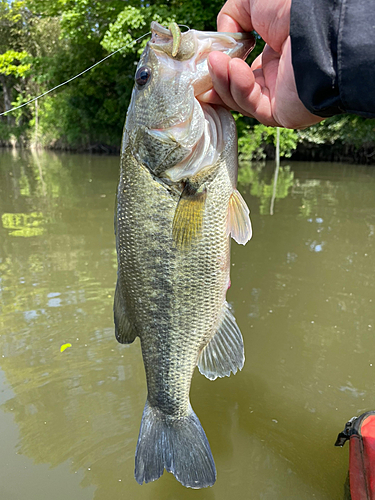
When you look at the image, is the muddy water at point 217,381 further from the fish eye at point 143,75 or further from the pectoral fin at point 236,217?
the fish eye at point 143,75

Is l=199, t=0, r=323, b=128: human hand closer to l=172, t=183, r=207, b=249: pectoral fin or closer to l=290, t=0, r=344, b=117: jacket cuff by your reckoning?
l=290, t=0, r=344, b=117: jacket cuff

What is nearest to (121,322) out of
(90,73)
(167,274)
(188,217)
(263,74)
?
(167,274)

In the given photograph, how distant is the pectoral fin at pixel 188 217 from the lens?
1.75m

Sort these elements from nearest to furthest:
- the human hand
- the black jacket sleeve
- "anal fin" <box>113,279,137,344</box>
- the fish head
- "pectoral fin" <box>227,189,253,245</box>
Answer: the black jacket sleeve < the human hand < the fish head < "pectoral fin" <box>227,189,253,245</box> < "anal fin" <box>113,279,137,344</box>

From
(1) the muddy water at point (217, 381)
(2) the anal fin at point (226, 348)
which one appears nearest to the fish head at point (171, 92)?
(2) the anal fin at point (226, 348)

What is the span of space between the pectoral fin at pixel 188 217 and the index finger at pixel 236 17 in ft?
2.28

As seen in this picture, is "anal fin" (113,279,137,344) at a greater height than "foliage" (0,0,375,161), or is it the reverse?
"foliage" (0,0,375,161)

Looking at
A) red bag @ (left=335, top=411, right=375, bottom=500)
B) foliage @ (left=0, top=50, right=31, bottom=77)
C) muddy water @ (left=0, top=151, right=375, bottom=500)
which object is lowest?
muddy water @ (left=0, top=151, right=375, bottom=500)

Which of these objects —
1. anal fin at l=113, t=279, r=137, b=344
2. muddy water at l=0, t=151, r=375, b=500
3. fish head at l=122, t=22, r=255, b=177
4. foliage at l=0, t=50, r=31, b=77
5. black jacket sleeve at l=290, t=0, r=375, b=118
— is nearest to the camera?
black jacket sleeve at l=290, t=0, r=375, b=118

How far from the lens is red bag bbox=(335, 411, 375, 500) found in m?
2.06

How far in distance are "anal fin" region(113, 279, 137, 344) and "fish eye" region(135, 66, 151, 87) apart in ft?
3.01

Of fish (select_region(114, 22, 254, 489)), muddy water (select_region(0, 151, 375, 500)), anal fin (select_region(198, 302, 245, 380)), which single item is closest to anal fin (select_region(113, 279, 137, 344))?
fish (select_region(114, 22, 254, 489))

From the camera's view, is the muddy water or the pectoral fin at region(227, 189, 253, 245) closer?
the pectoral fin at region(227, 189, 253, 245)

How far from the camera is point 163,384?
2.04m
